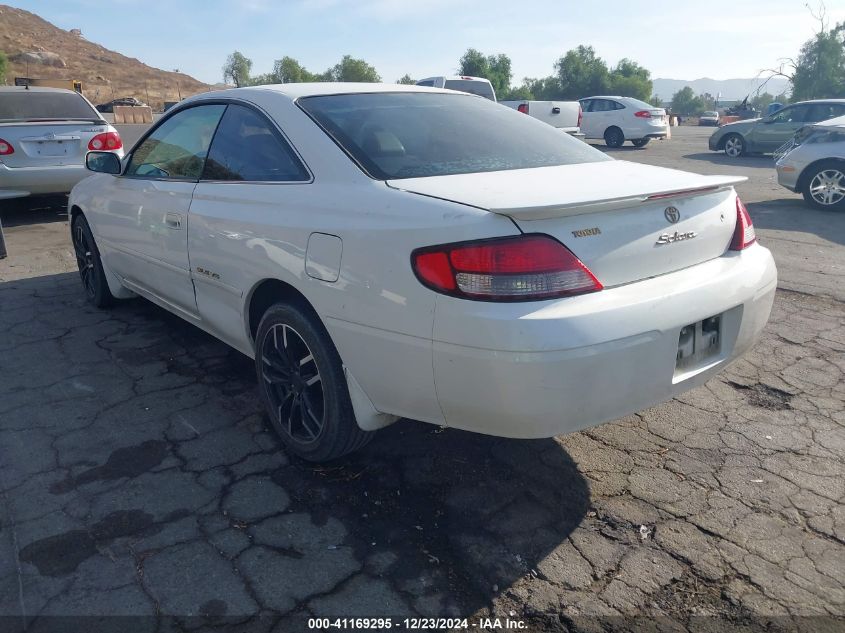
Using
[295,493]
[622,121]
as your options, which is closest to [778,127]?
[622,121]

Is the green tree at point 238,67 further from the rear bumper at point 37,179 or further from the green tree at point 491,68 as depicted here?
the rear bumper at point 37,179

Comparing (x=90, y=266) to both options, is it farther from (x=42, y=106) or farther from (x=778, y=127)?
(x=778, y=127)

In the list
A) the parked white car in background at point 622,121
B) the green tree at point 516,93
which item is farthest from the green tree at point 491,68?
the parked white car in background at point 622,121

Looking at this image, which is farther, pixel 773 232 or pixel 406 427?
pixel 773 232

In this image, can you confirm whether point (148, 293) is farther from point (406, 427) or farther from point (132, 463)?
point (406, 427)

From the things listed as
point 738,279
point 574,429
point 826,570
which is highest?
point 738,279

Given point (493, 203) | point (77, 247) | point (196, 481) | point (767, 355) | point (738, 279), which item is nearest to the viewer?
point (493, 203)

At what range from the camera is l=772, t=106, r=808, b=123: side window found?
14617mm

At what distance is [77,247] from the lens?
17.2 feet

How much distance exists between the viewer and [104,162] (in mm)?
4406

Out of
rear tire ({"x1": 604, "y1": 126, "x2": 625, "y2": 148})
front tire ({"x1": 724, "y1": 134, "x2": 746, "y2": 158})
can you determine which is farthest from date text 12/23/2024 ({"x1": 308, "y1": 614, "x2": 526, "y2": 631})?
rear tire ({"x1": 604, "y1": 126, "x2": 625, "y2": 148})

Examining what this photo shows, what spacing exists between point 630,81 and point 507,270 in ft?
242

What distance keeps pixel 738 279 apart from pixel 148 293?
332cm

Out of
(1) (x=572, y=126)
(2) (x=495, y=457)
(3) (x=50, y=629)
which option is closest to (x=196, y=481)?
(3) (x=50, y=629)
